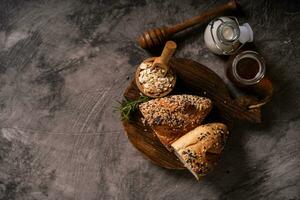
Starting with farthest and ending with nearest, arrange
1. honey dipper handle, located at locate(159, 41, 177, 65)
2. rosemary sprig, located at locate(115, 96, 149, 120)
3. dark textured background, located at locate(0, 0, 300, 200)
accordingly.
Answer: dark textured background, located at locate(0, 0, 300, 200) → rosemary sprig, located at locate(115, 96, 149, 120) → honey dipper handle, located at locate(159, 41, 177, 65)

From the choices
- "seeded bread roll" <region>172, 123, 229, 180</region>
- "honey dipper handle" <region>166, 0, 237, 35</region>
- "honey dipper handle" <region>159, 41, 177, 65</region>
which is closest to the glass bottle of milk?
"honey dipper handle" <region>166, 0, 237, 35</region>

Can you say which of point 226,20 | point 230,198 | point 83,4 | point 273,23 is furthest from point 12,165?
point 273,23

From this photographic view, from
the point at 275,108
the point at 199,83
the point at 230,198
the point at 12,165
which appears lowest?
the point at 230,198

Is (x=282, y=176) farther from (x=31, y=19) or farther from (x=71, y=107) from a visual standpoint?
(x=31, y=19)

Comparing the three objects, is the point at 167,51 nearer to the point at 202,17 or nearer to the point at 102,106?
the point at 202,17

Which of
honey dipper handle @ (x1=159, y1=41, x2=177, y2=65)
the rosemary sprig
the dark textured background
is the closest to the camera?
honey dipper handle @ (x1=159, y1=41, x2=177, y2=65)

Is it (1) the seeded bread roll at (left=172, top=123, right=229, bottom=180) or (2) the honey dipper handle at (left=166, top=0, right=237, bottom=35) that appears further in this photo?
(2) the honey dipper handle at (left=166, top=0, right=237, bottom=35)

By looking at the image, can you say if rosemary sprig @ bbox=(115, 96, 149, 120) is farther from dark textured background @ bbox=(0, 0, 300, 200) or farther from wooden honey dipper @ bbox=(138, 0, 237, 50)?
wooden honey dipper @ bbox=(138, 0, 237, 50)
